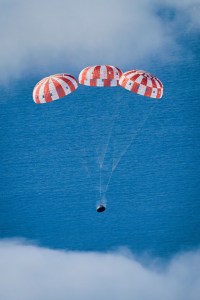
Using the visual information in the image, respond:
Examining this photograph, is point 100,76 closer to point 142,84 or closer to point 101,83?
point 101,83

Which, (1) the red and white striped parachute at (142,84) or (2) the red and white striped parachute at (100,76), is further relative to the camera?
(2) the red and white striped parachute at (100,76)

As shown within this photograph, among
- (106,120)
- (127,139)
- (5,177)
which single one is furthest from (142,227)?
(5,177)

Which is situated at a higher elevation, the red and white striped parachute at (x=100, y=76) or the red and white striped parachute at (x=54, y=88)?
the red and white striped parachute at (x=100, y=76)

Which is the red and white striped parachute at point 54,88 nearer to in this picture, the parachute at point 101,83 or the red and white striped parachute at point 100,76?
the parachute at point 101,83

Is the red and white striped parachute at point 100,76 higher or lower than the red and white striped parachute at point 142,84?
higher

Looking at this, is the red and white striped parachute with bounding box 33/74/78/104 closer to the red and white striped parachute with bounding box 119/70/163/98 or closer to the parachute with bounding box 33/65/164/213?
the parachute with bounding box 33/65/164/213

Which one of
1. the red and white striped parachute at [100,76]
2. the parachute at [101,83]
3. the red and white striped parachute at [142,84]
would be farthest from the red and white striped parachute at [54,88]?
the red and white striped parachute at [142,84]

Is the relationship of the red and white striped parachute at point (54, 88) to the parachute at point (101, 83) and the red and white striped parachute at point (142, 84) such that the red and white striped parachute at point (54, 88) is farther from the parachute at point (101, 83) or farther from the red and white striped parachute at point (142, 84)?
the red and white striped parachute at point (142, 84)
